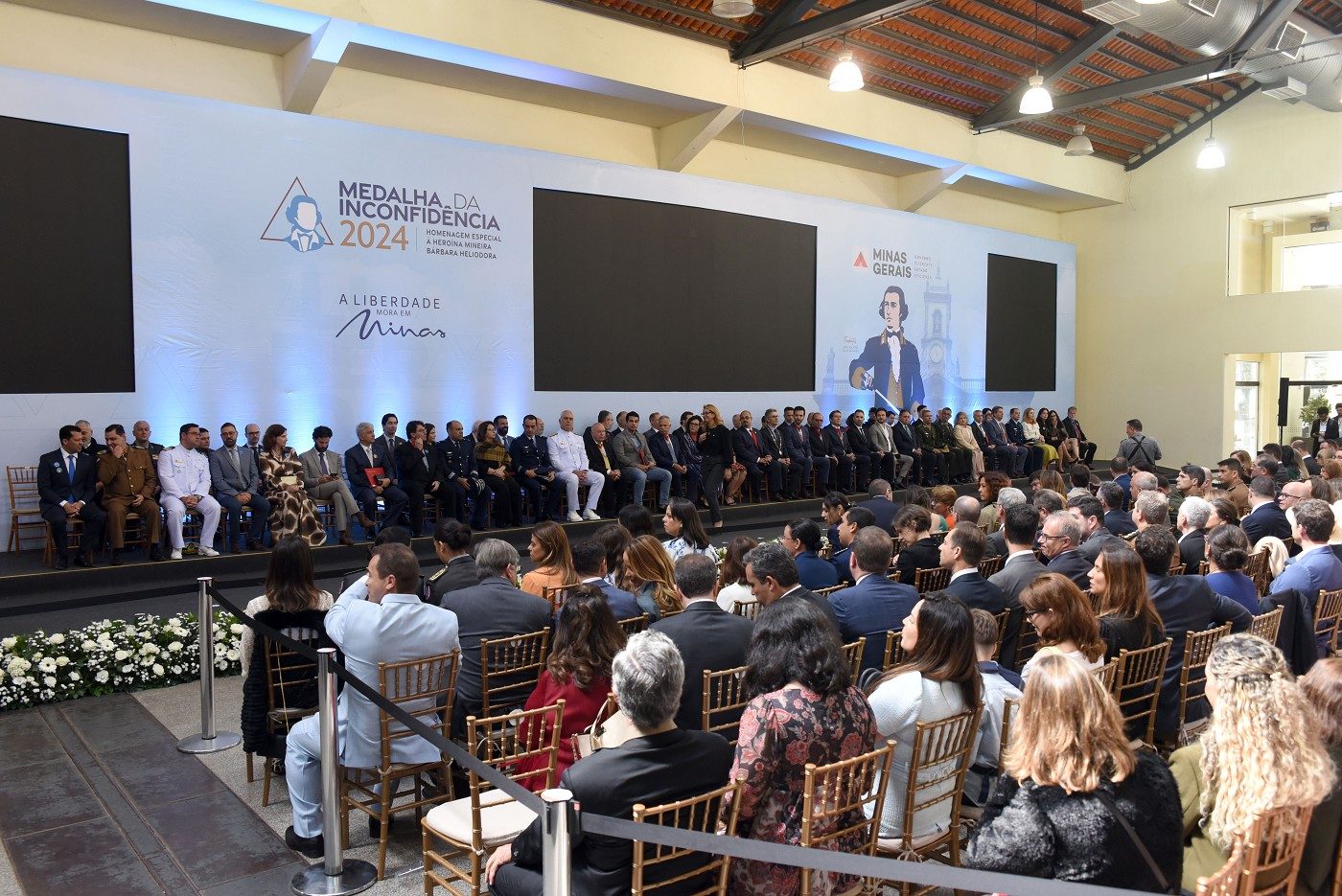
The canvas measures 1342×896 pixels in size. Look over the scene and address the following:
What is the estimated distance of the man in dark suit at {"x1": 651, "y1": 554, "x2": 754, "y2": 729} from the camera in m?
3.19

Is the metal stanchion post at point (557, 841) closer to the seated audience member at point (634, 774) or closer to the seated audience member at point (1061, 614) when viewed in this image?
the seated audience member at point (634, 774)

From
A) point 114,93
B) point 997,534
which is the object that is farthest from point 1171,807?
point 114,93

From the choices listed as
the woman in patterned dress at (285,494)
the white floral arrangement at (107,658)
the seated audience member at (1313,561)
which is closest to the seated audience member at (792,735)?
the seated audience member at (1313,561)

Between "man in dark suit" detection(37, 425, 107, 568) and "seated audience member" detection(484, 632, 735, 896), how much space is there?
6066mm

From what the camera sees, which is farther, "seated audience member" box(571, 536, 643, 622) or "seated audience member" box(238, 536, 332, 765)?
"seated audience member" box(571, 536, 643, 622)

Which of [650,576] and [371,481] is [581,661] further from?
[371,481]

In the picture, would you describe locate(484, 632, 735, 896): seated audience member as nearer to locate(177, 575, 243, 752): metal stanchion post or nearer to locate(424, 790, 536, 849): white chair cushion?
locate(424, 790, 536, 849): white chair cushion

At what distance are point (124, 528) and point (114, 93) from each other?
3.54m

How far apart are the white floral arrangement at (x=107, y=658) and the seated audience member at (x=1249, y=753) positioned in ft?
16.3

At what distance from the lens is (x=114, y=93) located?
8047 millimetres

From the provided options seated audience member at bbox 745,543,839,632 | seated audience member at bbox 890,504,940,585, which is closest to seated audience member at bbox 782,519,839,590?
seated audience member at bbox 890,504,940,585

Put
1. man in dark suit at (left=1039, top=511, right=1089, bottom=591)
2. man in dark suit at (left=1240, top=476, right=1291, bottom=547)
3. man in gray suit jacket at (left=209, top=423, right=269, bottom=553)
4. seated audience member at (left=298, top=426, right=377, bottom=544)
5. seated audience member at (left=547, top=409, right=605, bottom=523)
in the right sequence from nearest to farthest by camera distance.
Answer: man in dark suit at (left=1039, top=511, right=1089, bottom=591)
man in dark suit at (left=1240, top=476, right=1291, bottom=547)
man in gray suit jacket at (left=209, top=423, right=269, bottom=553)
seated audience member at (left=298, top=426, right=377, bottom=544)
seated audience member at (left=547, top=409, right=605, bottom=523)

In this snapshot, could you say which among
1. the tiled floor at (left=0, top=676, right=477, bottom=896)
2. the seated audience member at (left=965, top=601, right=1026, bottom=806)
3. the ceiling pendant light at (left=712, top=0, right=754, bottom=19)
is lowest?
the tiled floor at (left=0, top=676, right=477, bottom=896)

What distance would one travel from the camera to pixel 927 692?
281 cm
